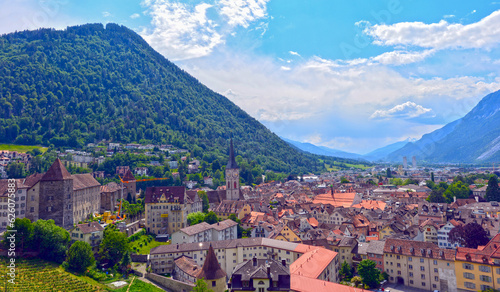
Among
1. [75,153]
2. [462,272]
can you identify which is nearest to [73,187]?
[462,272]

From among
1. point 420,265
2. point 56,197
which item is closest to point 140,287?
point 56,197

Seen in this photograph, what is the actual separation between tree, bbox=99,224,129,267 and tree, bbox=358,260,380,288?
1647 inches

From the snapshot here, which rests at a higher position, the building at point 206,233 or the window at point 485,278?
the building at point 206,233

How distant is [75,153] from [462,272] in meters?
165

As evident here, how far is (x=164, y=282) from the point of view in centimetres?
5866

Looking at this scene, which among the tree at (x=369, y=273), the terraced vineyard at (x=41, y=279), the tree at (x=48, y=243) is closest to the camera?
the terraced vineyard at (x=41, y=279)

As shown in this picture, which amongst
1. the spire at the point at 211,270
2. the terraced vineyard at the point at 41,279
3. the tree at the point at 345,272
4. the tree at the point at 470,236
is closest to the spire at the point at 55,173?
the terraced vineyard at the point at 41,279

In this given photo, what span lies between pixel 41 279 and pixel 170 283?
62.3 ft

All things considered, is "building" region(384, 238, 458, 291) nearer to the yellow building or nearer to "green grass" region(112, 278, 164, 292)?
the yellow building

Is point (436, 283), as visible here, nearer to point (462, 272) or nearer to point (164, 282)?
point (462, 272)

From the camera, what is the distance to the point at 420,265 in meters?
59.5

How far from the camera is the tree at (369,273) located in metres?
58.3

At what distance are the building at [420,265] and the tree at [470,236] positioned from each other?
463 inches

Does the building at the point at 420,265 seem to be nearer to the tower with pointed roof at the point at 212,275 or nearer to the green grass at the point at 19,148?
the tower with pointed roof at the point at 212,275
